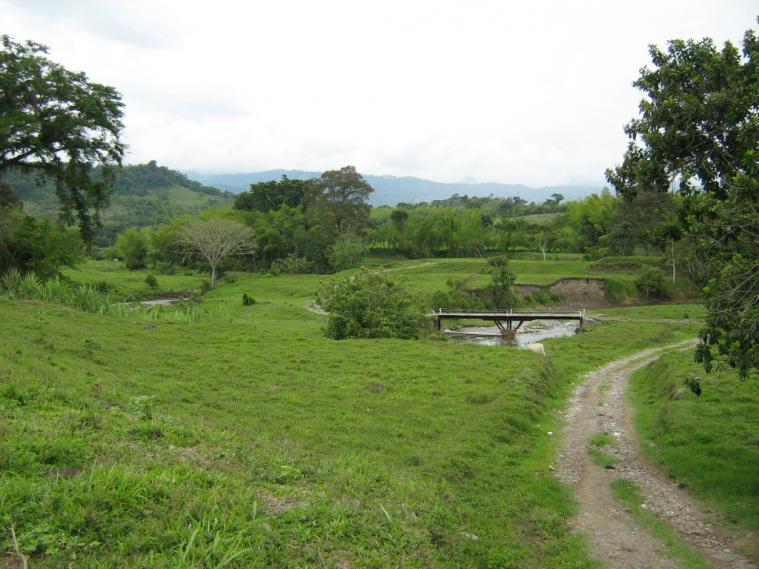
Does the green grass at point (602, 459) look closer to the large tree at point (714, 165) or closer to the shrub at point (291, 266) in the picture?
the large tree at point (714, 165)

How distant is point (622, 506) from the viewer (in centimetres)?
1120

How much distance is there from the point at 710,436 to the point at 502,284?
42.2 metres

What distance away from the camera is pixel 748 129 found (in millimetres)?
10039

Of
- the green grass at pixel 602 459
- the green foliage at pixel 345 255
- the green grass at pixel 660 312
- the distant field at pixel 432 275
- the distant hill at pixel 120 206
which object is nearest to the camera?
the green grass at pixel 602 459

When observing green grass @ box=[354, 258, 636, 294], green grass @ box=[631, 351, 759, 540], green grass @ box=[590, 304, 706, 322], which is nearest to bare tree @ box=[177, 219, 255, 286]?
green grass @ box=[354, 258, 636, 294]

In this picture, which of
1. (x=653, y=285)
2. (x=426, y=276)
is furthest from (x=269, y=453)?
(x=653, y=285)

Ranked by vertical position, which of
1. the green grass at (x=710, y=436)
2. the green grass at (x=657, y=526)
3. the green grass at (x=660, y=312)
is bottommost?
the green grass at (x=657, y=526)

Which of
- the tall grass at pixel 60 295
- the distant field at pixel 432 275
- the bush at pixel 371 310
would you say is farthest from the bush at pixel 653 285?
the tall grass at pixel 60 295

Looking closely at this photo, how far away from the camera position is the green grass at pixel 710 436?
11266 mm

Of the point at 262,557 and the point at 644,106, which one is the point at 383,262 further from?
the point at 262,557


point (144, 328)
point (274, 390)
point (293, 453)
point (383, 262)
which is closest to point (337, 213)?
point (383, 262)

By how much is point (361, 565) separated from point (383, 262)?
9101cm

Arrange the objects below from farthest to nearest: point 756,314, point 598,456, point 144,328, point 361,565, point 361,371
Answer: point 144,328 → point 361,371 → point 598,456 → point 756,314 → point 361,565

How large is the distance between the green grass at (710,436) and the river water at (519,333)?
70.5 feet
